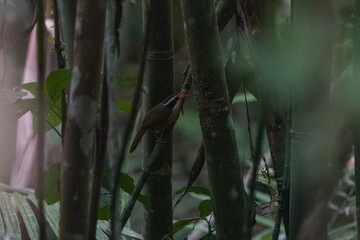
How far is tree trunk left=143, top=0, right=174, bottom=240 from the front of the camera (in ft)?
3.39

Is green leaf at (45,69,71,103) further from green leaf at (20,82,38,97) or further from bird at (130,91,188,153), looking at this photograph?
bird at (130,91,188,153)

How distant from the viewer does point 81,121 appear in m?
0.62

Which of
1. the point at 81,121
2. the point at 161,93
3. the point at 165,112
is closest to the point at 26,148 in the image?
the point at 161,93

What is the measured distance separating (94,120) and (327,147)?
320mm

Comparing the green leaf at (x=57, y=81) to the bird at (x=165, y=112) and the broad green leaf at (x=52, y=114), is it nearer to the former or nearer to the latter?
the broad green leaf at (x=52, y=114)

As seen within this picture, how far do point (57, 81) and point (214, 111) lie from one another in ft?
0.81

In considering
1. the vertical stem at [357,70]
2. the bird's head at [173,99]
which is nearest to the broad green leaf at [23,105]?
the bird's head at [173,99]

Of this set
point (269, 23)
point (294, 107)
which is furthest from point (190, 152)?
point (294, 107)

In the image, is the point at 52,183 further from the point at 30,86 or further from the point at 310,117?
the point at 310,117

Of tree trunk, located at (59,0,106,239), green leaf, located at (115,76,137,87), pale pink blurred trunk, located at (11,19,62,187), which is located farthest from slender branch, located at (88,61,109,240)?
pale pink blurred trunk, located at (11,19,62,187)

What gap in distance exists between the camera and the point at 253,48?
38.9 inches

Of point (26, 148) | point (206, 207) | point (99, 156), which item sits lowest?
point (26, 148)

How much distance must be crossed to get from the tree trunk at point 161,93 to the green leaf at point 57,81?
0.29 meters

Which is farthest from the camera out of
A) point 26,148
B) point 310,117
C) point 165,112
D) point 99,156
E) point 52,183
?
point 26,148
